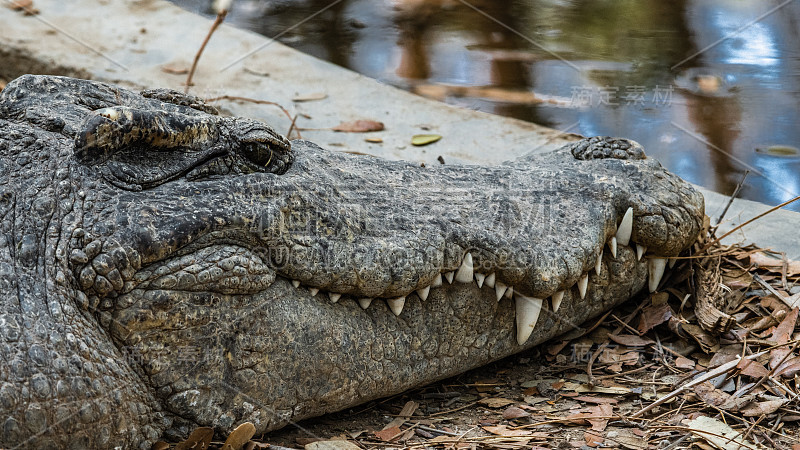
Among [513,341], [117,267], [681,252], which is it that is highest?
[117,267]

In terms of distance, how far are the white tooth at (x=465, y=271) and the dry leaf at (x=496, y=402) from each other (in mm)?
532

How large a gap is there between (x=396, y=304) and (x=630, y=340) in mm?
1203

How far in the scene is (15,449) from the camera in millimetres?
2172

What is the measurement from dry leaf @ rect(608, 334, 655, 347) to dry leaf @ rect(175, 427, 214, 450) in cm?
178

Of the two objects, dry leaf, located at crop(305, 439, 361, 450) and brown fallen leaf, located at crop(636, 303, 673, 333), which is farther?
brown fallen leaf, located at crop(636, 303, 673, 333)

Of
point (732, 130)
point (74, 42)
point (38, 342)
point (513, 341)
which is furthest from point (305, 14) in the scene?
point (38, 342)

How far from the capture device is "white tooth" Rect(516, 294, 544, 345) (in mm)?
2951

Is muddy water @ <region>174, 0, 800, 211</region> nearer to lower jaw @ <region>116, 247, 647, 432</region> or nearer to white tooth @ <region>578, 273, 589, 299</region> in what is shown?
white tooth @ <region>578, 273, 589, 299</region>

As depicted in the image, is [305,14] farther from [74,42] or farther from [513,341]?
[513,341]

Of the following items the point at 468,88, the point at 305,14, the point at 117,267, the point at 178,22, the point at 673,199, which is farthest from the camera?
the point at 305,14

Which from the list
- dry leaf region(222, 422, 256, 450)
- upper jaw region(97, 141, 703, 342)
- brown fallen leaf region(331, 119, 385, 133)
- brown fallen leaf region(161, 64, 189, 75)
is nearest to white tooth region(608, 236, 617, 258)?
upper jaw region(97, 141, 703, 342)

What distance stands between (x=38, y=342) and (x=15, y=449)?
0.29 metres

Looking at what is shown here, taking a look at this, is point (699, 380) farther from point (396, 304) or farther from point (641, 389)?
point (396, 304)

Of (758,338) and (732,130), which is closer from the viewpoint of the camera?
(758,338)
